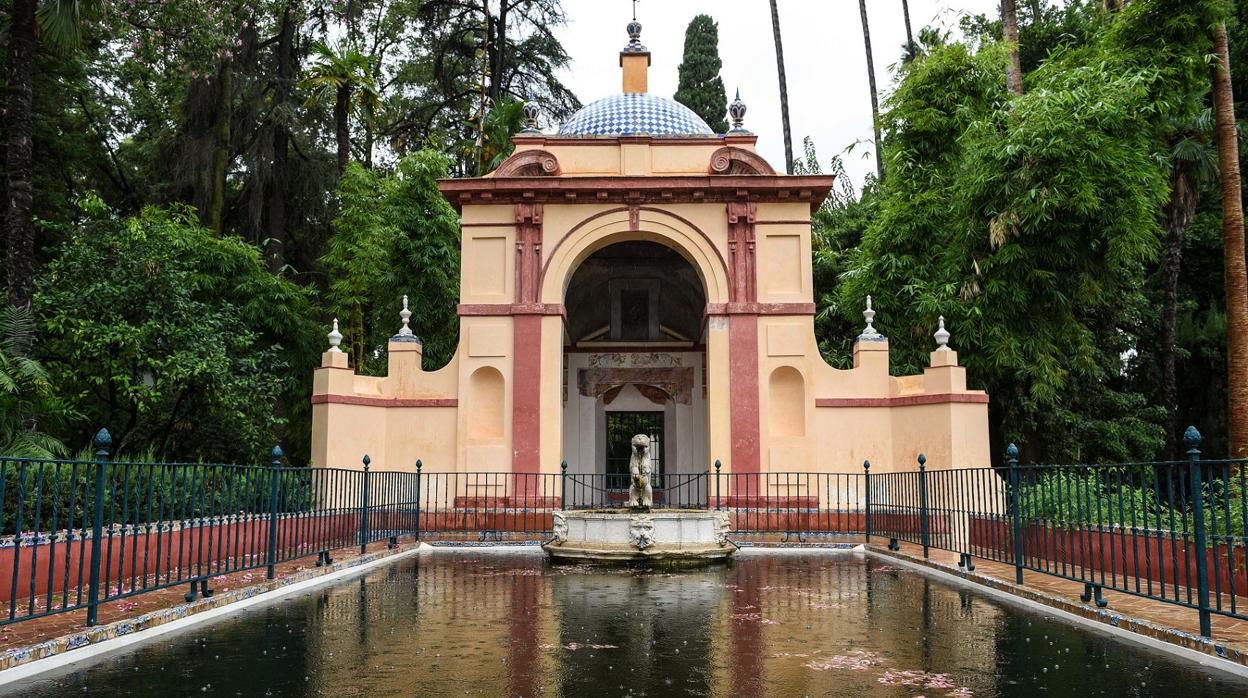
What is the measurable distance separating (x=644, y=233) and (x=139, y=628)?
1365cm

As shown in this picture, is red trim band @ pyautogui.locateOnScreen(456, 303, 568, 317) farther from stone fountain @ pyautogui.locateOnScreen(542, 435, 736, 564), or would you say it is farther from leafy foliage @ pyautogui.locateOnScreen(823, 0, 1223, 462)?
leafy foliage @ pyautogui.locateOnScreen(823, 0, 1223, 462)

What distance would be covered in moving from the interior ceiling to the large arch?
4691 mm

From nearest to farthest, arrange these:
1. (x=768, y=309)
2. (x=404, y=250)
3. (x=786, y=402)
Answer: (x=768, y=309) < (x=786, y=402) < (x=404, y=250)

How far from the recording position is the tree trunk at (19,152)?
45.1 feet

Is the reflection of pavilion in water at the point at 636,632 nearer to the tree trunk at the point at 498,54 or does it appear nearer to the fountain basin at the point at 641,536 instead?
the fountain basin at the point at 641,536

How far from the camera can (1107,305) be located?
21922 millimetres

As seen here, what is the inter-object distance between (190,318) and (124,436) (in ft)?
8.86

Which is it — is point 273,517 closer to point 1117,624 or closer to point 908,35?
point 1117,624

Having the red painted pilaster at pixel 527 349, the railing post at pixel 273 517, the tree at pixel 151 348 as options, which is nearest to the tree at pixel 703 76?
the red painted pilaster at pixel 527 349

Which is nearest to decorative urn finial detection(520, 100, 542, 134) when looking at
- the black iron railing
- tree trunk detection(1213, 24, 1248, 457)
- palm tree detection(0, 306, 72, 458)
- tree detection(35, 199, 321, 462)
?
tree detection(35, 199, 321, 462)

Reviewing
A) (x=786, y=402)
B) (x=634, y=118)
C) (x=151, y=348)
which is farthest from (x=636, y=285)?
(x=151, y=348)

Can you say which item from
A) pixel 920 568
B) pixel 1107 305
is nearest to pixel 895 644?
pixel 920 568

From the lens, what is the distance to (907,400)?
1777 cm

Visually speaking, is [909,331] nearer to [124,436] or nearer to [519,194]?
[519,194]
